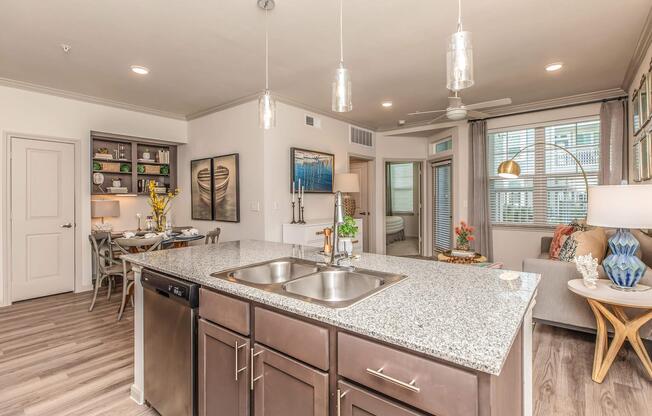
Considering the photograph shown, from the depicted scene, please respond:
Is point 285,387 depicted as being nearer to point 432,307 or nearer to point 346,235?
point 432,307

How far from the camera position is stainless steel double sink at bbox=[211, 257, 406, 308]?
1.52m

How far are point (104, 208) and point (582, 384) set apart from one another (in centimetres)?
560

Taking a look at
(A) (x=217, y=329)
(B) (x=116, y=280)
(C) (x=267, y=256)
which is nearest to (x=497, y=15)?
(C) (x=267, y=256)

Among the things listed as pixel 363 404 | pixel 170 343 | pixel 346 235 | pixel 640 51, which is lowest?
pixel 170 343

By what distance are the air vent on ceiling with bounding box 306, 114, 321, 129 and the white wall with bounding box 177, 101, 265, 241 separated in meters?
0.91

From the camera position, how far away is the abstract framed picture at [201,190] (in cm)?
507

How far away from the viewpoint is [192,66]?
3.51 m

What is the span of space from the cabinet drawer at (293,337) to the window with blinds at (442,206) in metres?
5.46

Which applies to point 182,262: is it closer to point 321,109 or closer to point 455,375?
point 455,375

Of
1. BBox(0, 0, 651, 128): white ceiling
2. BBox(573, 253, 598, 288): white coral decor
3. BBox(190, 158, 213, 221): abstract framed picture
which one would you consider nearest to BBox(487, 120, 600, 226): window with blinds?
BBox(0, 0, 651, 128): white ceiling

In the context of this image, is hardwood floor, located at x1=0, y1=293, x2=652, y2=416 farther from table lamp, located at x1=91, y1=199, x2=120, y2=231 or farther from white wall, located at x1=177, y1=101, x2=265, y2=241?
white wall, located at x1=177, y1=101, x2=265, y2=241

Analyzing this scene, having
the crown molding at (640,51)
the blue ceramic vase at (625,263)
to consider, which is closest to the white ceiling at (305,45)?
the crown molding at (640,51)

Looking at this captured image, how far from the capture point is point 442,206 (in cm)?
658

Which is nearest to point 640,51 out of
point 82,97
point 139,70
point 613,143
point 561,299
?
point 613,143
